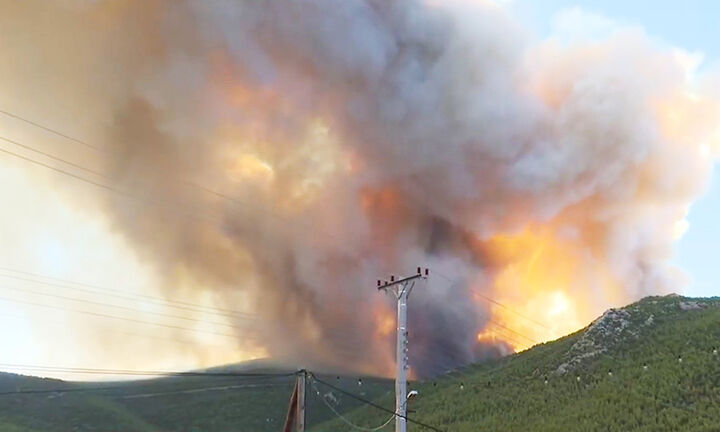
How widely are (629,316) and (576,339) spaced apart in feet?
27.7

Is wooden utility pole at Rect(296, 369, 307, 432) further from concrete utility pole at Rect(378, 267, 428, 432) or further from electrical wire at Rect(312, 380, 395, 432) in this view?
electrical wire at Rect(312, 380, 395, 432)

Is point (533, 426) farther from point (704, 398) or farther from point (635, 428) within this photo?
point (704, 398)

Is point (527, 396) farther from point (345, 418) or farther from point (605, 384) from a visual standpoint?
point (345, 418)

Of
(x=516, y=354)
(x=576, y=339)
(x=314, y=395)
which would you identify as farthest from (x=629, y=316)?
(x=314, y=395)

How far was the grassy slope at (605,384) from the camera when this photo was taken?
204 feet

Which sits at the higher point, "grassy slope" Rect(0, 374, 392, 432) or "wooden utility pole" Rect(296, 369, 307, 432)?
"grassy slope" Rect(0, 374, 392, 432)

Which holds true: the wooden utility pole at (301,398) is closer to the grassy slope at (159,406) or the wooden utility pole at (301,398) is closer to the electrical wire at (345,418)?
the electrical wire at (345,418)

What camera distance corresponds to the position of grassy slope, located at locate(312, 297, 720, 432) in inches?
2443

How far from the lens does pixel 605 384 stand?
7344 centimetres

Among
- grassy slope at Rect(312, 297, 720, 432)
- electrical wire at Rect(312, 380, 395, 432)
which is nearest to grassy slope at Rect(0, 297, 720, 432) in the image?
grassy slope at Rect(312, 297, 720, 432)

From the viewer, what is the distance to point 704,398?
60969mm

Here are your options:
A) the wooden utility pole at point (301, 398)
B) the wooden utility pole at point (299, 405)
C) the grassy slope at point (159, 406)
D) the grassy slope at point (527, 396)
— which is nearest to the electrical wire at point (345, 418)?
the grassy slope at point (527, 396)

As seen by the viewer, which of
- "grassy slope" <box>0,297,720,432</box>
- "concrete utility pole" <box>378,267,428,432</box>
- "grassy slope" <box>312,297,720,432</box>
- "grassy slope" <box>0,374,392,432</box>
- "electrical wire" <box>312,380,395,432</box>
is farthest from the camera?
"grassy slope" <box>0,374,392,432</box>

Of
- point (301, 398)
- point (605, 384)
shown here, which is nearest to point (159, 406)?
point (605, 384)
